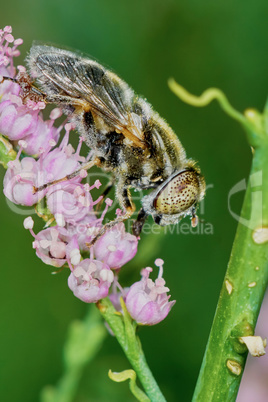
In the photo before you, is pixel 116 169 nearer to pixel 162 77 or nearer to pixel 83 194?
pixel 83 194

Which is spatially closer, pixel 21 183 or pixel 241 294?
pixel 241 294

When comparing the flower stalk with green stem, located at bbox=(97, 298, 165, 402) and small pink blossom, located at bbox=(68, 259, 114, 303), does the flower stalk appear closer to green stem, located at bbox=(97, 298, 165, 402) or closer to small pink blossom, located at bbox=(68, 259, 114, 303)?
green stem, located at bbox=(97, 298, 165, 402)

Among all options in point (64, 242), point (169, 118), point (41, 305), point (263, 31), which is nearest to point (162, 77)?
point (169, 118)

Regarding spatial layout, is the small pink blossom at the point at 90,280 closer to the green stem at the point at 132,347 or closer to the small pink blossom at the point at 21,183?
the green stem at the point at 132,347

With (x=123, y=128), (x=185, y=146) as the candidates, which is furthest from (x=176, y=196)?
(x=185, y=146)

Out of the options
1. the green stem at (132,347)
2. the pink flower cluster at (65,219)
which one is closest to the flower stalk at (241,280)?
the green stem at (132,347)

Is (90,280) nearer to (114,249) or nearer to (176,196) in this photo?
(114,249)
